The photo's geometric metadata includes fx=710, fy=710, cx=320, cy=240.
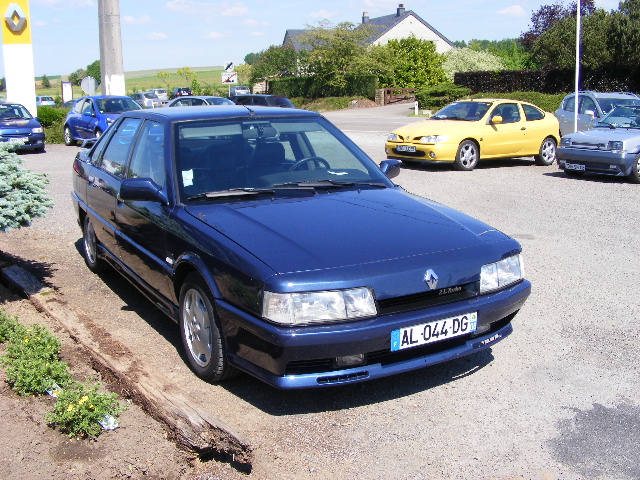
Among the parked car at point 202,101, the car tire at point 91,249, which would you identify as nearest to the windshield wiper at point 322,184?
the car tire at point 91,249

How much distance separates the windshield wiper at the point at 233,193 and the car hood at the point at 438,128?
35.2 feet

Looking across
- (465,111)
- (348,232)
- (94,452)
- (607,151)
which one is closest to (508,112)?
(465,111)

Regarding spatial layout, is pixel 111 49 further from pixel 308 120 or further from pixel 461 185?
pixel 308 120

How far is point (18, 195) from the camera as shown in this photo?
5621mm

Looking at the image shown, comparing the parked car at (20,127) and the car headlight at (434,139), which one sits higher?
the parked car at (20,127)

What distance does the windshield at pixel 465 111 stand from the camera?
15766 mm

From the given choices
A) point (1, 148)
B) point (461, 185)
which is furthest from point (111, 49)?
point (1, 148)

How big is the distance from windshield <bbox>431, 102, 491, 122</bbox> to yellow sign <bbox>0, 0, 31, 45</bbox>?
627 inches

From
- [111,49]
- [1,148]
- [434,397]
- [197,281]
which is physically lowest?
[434,397]

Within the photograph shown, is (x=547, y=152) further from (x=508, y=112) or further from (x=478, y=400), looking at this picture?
(x=478, y=400)

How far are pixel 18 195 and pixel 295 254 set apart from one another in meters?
2.86

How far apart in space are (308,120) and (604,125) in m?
11.0

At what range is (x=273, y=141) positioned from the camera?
209 inches

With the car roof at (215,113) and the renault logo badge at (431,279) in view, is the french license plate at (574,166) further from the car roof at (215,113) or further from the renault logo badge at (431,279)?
the renault logo badge at (431,279)
